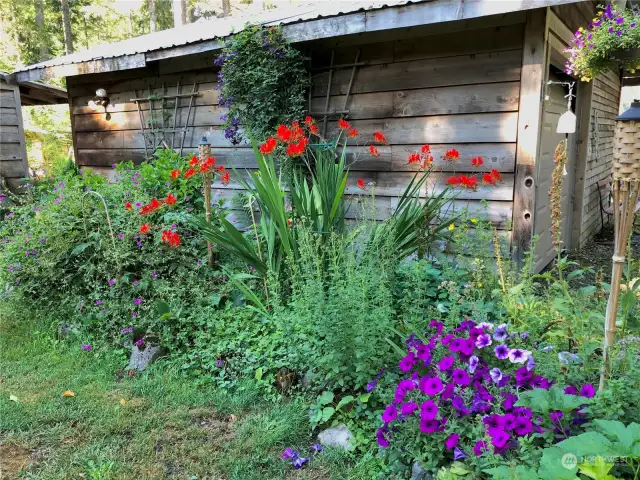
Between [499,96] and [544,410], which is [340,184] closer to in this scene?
[499,96]

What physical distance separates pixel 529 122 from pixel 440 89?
0.78 m

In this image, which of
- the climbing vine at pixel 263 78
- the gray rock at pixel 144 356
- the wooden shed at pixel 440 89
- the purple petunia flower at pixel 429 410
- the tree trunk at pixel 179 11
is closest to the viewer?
the purple petunia flower at pixel 429 410

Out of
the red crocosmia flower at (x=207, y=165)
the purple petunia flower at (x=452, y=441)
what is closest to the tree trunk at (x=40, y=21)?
the red crocosmia flower at (x=207, y=165)

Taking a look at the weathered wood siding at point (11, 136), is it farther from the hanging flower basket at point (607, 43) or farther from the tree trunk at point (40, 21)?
the tree trunk at point (40, 21)

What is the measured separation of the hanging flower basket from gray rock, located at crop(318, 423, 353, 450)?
3.07m

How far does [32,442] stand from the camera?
6.79 feet

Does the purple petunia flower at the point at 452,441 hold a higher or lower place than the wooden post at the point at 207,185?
lower

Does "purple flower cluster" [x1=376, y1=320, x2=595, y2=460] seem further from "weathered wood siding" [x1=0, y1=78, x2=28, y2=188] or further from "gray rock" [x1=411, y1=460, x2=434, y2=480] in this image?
"weathered wood siding" [x1=0, y1=78, x2=28, y2=188]

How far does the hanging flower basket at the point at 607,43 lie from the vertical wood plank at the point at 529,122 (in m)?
0.24

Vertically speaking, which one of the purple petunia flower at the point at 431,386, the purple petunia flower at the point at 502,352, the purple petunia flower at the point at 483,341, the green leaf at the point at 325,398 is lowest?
the green leaf at the point at 325,398

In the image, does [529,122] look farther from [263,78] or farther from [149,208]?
[149,208]

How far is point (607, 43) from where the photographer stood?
3.20 metres

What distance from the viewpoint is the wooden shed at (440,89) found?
340 cm

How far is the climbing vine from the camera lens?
13.3ft
